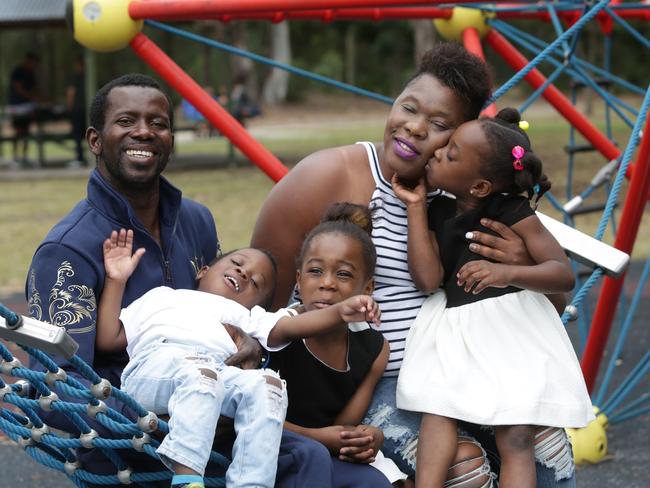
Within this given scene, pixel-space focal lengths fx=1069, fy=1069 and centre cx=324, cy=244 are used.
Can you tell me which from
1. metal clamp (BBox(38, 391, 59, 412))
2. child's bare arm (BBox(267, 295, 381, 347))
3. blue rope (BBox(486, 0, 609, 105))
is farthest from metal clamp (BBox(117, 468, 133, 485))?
blue rope (BBox(486, 0, 609, 105))

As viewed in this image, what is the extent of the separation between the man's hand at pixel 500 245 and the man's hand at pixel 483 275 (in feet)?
0.10

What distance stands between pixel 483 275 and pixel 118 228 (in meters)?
0.97

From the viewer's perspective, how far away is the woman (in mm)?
2678

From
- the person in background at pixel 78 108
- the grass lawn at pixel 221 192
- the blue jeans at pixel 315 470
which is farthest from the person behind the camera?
the person in background at pixel 78 108

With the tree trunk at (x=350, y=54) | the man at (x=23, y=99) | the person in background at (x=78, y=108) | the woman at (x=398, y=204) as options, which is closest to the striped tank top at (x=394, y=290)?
the woman at (x=398, y=204)

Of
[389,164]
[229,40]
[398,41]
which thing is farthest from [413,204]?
Result: [398,41]

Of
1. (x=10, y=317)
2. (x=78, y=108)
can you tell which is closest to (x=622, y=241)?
(x=10, y=317)

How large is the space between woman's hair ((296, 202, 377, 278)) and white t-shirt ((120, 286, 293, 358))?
0.69ft

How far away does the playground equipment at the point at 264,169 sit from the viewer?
7.93ft

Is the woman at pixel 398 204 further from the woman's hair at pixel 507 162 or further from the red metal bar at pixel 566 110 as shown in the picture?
the red metal bar at pixel 566 110

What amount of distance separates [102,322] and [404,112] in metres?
0.97

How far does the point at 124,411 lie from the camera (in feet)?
8.59

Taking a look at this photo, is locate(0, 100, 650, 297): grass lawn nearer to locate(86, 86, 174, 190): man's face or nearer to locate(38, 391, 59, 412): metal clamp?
locate(86, 86, 174, 190): man's face

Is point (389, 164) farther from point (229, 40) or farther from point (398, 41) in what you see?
point (398, 41)
